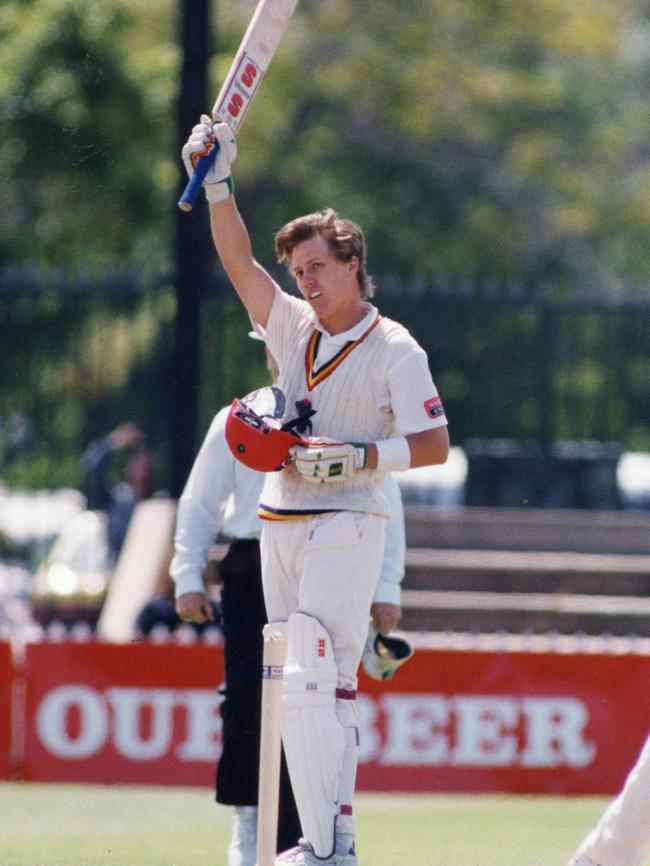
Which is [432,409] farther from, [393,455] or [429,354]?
[429,354]

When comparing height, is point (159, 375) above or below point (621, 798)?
above

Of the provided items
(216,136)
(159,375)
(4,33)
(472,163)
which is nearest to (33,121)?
(4,33)

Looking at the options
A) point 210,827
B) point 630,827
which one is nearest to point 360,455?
point 630,827

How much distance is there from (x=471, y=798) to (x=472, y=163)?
65.1ft

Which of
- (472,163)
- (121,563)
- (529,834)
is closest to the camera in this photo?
(529,834)

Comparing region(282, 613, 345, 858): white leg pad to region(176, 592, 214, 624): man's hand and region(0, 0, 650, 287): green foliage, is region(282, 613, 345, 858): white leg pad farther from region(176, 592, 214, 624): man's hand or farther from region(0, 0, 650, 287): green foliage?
region(0, 0, 650, 287): green foliage

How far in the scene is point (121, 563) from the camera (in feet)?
41.6

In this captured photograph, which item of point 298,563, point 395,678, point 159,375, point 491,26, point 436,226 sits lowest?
point 395,678

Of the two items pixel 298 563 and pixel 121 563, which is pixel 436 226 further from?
pixel 298 563

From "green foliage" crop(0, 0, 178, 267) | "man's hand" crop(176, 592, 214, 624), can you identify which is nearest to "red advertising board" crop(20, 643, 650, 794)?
"man's hand" crop(176, 592, 214, 624)

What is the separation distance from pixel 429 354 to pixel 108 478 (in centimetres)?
279

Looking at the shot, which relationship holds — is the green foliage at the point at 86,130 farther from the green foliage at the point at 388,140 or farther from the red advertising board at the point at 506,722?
the red advertising board at the point at 506,722

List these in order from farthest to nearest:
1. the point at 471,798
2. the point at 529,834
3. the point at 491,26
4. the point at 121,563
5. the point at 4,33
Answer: the point at 491,26
the point at 4,33
the point at 121,563
the point at 471,798
the point at 529,834

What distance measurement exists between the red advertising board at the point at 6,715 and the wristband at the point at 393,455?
544 centimetres
